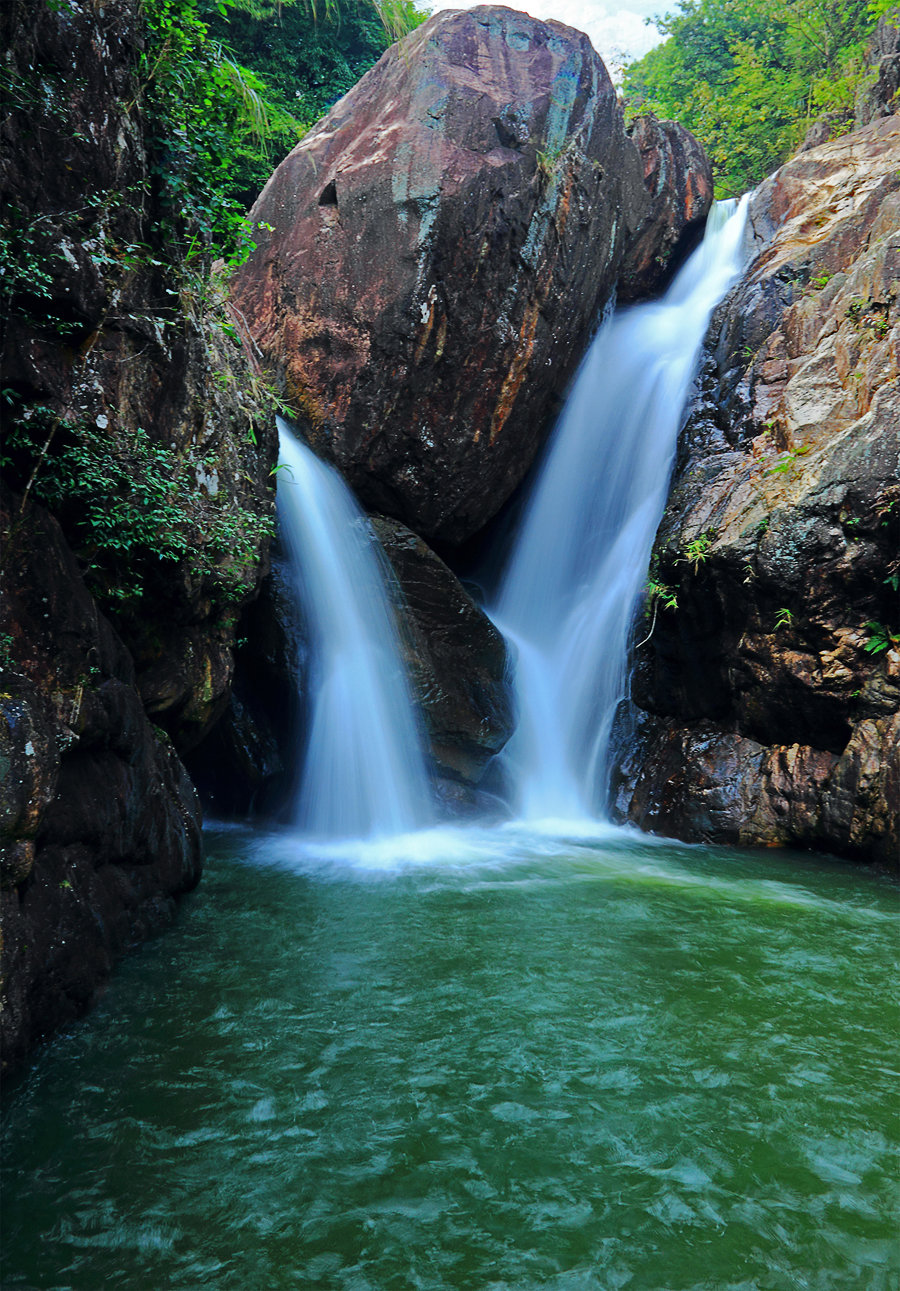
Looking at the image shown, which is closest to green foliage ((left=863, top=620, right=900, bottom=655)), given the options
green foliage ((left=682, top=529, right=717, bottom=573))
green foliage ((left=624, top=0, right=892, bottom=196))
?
green foliage ((left=682, top=529, right=717, bottom=573))

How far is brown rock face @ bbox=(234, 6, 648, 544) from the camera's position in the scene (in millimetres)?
9703

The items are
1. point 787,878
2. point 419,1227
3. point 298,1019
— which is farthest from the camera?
point 787,878

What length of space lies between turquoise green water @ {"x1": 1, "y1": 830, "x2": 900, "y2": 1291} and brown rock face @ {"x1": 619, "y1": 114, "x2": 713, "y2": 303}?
11.7m

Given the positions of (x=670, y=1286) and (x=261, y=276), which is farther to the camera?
(x=261, y=276)

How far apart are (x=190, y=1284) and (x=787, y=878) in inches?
226

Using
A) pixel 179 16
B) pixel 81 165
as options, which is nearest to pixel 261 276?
pixel 179 16

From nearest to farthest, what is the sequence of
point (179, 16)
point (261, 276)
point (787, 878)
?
point (179, 16) → point (787, 878) → point (261, 276)

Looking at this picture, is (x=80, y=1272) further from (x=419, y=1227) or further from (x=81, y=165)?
(x=81, y=165)

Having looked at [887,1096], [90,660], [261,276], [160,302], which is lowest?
[887,1096]

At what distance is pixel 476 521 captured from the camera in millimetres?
11133

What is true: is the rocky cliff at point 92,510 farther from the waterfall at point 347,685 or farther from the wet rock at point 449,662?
the wet rock at point 449,662

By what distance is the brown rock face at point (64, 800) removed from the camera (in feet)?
11.6

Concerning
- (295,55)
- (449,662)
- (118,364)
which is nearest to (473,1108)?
(118,364)

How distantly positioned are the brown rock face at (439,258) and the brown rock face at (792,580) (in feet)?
8.81
